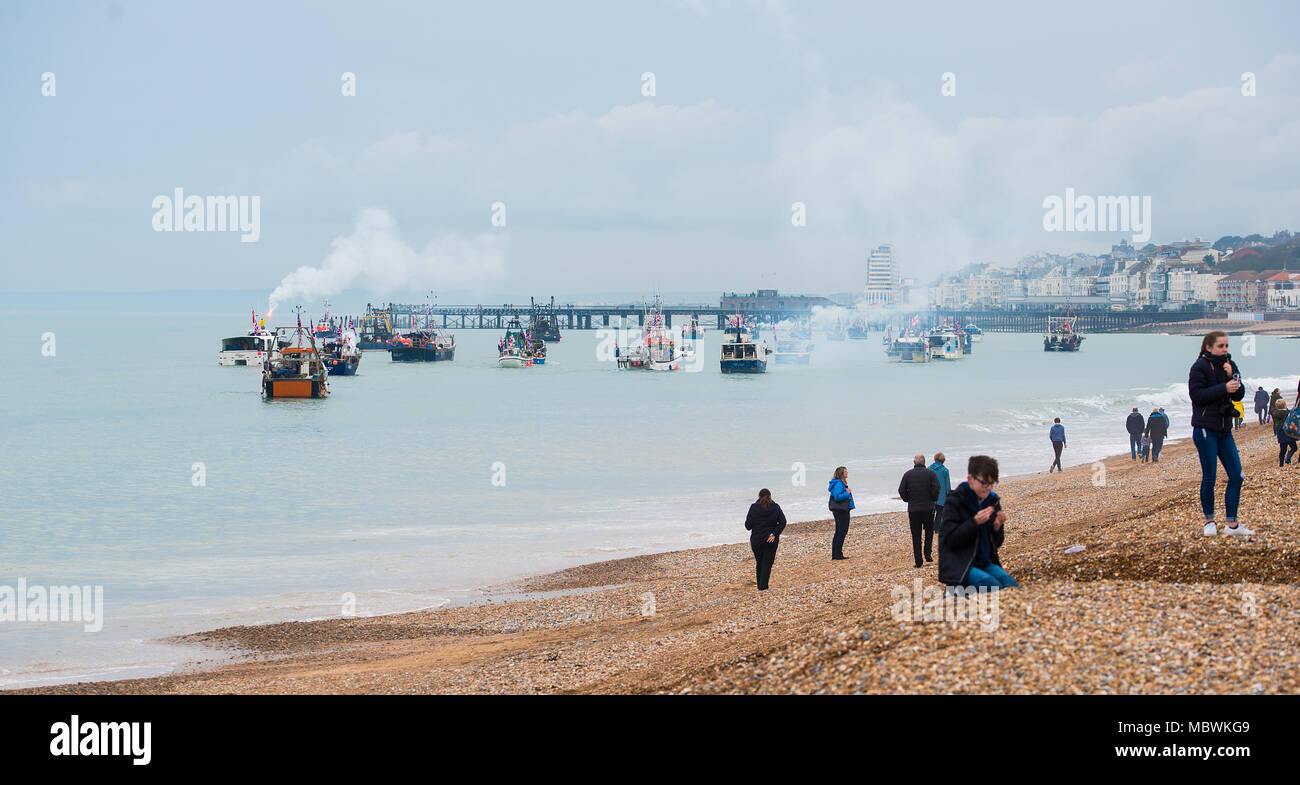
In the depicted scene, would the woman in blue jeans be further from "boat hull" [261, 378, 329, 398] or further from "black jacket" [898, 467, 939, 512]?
"boat hull" [261, 378, 329, 398]

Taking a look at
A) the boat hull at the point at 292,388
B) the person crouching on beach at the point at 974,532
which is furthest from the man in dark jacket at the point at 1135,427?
the boat hull at the point at 292,388

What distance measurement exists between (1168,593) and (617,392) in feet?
288

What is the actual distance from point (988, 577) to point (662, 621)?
7.04 meters

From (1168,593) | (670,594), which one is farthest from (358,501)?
(1168,593)

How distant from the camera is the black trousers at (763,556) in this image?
51.9 ft

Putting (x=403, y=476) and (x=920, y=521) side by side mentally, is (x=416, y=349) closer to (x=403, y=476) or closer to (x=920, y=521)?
(x=403, y=476)

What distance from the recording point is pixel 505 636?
50.6ft

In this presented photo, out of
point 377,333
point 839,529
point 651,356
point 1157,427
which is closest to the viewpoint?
point 839,529

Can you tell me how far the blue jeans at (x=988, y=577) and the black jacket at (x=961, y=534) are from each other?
0.06 m

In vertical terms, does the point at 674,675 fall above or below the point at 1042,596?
below

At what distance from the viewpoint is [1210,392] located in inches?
394

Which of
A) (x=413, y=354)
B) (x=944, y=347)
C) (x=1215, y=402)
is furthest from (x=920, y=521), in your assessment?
(x=944, y=347)
